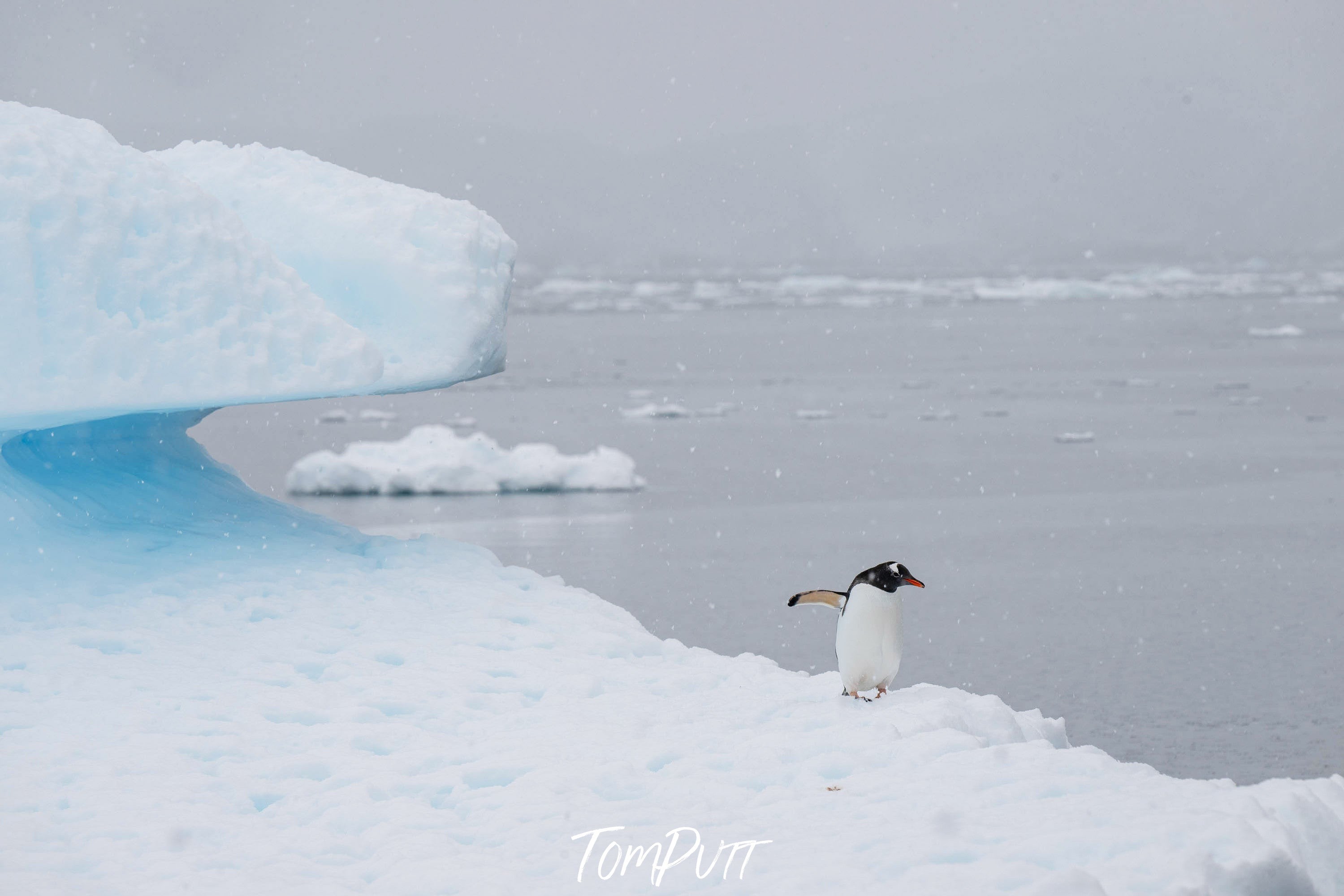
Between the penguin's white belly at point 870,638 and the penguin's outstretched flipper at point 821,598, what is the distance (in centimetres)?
23

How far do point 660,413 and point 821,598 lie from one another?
15.2 metres

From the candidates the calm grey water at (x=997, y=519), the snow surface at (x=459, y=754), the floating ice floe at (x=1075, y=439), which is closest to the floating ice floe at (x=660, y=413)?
the calm grey water at (x=997, y=519)

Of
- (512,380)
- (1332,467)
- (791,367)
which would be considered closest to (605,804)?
(1332,467)

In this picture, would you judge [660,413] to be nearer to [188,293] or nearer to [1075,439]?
[1075,439]

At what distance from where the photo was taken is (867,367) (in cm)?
2903

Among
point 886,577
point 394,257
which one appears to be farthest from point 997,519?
point 886,577

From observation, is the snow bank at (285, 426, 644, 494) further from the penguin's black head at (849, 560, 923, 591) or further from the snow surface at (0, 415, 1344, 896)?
the penguin's black head at (849, 560, 923, 591)

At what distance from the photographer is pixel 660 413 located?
20.1 metres

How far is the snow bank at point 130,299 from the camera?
4945mm

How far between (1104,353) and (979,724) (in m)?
28.8

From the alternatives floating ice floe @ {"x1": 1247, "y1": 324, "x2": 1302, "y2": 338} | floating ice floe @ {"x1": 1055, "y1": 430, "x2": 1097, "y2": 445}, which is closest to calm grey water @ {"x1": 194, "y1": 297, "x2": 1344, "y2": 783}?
floating ice floe @ {"x1": 1055, "y1": 430, "x2": 1097, "y2": 445}

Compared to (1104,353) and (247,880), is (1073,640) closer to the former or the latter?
(247,880)

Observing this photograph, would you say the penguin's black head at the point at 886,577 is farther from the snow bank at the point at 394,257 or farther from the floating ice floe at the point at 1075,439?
the floating ice floe at the point at 1075,439

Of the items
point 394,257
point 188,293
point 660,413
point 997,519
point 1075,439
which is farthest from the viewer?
point 660,413
